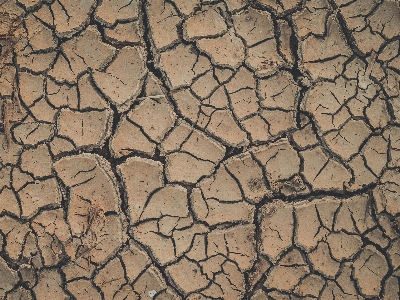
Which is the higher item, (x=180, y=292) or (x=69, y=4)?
(x=69, y=4)

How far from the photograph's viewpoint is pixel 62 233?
252cm

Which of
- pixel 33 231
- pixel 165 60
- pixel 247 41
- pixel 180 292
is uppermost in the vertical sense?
pixel 247 41

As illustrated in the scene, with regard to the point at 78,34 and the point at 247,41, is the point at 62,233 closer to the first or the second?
the point at 78,34

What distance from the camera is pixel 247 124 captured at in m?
2.62

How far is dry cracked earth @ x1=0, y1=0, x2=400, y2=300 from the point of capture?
2.52m

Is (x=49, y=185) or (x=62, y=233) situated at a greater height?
(x=49, y=185)

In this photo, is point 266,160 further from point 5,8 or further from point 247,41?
point 5,8

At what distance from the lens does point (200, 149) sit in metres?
2.59

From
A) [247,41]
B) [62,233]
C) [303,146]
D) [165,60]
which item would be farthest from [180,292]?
[247,41]

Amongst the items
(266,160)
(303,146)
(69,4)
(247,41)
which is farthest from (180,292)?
(69,4)

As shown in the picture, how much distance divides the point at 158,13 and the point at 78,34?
1.62 feet

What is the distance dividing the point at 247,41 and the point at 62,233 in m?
1.58

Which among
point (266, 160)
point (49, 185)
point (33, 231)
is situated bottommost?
point (33, 231)

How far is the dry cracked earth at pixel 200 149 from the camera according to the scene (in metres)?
2.52
